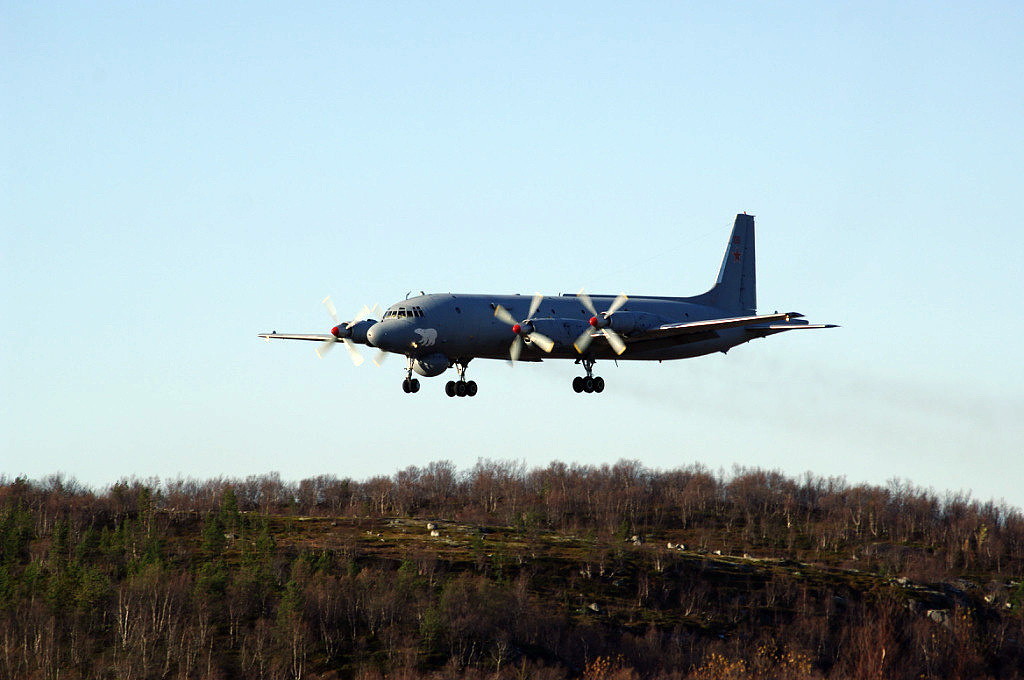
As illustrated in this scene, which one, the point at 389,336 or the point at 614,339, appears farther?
the point at 614,339

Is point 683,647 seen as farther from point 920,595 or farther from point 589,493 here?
point 589,493

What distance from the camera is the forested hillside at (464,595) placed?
359 ft

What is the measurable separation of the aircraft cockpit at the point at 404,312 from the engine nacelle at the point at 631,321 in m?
11.1

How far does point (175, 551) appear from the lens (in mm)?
136750

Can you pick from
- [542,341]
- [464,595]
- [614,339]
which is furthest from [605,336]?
[464,595]

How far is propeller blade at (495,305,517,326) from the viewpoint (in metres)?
75.7

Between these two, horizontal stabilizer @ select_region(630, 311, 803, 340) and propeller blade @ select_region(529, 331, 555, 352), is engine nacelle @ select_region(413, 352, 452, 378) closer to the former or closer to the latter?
propeller blade @ select_region(529, 331, 555, 352)

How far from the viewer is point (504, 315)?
249 feet

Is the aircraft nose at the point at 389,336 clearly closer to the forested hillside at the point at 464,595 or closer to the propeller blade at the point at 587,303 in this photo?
the propeller blade at the point at 587,303

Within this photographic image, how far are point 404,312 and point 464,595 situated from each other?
5011cm

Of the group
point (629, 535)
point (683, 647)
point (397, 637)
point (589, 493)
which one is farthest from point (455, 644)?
point (589, 493)

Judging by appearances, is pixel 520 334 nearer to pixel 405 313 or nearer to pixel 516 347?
pixel 516 347

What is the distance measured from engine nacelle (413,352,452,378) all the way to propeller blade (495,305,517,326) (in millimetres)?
3900

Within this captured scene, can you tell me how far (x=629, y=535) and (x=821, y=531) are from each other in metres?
29.0
